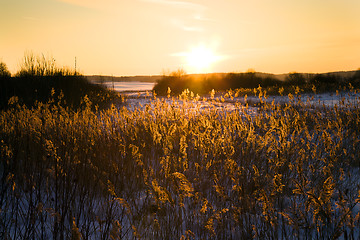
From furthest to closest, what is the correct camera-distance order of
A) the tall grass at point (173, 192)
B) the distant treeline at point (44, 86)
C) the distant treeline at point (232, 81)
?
the distant treeline at point (232, 81), the distant treeline at point (44, 86), the tall grass at point (173, 192)

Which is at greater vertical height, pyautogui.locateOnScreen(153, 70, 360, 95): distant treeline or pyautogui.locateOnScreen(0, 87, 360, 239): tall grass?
pyautogui.locateOnScreen(153, 70, 360, 95): distant treeline

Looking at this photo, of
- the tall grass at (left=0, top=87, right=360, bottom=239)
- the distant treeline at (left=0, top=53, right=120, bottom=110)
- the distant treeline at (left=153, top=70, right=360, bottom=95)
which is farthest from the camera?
the distant treeline at (left=153, top=70, right=360, bottom=95)

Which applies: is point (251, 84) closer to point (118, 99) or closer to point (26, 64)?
point (118, 99)

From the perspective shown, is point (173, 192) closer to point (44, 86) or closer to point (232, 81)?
point (44, 86)

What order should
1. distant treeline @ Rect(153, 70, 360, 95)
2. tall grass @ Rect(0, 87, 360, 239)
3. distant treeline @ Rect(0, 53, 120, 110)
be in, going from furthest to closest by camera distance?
distant treeline @ Rect(153, 70, 360, 95)
distant treeline @ Rect(0, 53, 120, 110)
tall grass @ Rect(0, 87, 360, 239)

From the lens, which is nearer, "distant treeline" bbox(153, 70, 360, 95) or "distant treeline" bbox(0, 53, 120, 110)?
"distant treeline" bbox(0, 53, 120, 110)

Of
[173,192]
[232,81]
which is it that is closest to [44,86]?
[173,192]

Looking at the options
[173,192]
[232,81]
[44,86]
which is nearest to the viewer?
[173,192]

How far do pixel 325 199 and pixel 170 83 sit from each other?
1965 cm

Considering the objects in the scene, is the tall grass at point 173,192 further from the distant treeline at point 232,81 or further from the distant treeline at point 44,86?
the distant treeline at point 232,81

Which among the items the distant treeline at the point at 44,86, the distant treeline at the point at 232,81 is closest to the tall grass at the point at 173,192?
the distant treeline at the point at 44,86

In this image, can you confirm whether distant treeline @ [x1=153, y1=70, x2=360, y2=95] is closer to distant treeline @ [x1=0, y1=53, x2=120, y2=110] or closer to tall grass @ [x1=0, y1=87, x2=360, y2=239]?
distant treeline @ [x1=0, y1=53, x2=120, y2=110]

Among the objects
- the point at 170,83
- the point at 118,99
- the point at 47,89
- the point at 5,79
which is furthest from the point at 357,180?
the point at 170,83

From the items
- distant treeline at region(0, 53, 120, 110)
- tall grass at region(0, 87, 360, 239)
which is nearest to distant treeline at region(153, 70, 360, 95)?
distant treeline at region(0, 53, 120, 110)
